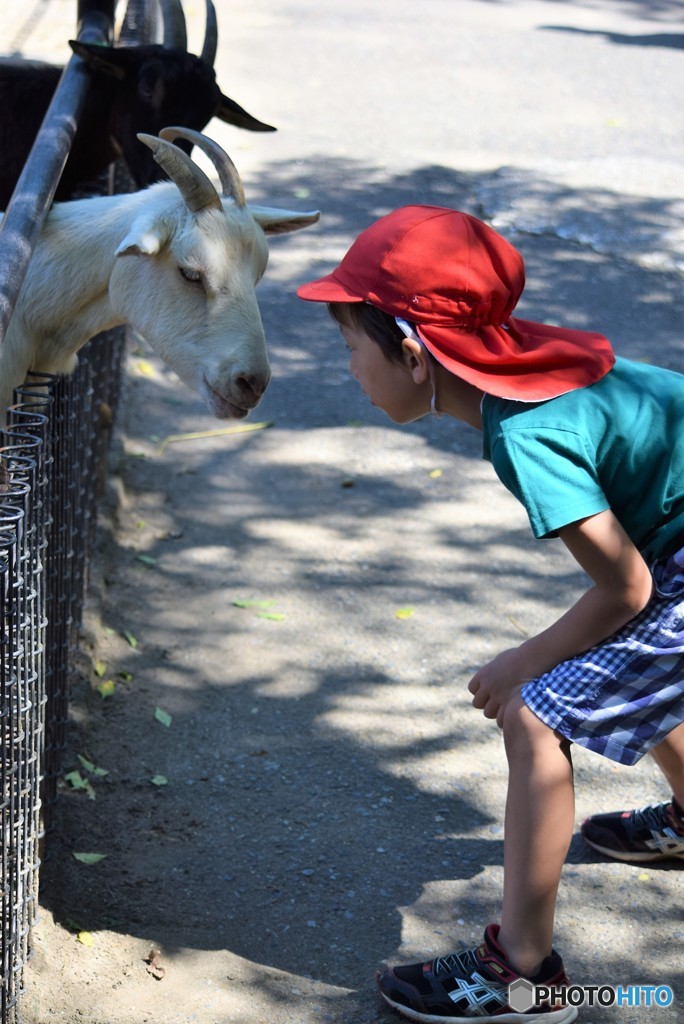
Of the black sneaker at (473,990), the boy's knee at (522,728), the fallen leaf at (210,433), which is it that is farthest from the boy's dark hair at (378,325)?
the fallen leaf at (210,433)

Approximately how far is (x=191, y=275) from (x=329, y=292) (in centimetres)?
67

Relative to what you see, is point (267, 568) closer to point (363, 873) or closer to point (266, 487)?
point (266, 487)

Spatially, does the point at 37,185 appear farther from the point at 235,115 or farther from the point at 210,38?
the point at 210,38

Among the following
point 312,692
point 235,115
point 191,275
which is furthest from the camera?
point 235,115

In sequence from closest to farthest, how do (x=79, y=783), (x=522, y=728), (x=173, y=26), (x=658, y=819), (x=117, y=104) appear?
1. (x=522, y=728)
2. (x=658, y=819)
3. (x=79, y=783)
4. (x=117, y=104)
5. (x=173, y=26)

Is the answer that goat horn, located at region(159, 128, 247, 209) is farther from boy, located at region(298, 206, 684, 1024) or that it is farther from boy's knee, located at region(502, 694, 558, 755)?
boy's knee, located at region(502, 694, 558, 755)

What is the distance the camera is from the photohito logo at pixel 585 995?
2.69 metres

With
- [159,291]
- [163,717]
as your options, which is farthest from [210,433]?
[159,291]

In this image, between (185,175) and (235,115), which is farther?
(235,115)

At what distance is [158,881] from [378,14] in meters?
14.0

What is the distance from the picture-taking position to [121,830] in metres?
3.38

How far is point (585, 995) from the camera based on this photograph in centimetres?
285

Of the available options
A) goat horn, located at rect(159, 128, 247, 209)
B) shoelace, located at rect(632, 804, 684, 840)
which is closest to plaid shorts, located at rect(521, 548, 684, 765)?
shoelace, located at rect(632, 804, 684, 840)

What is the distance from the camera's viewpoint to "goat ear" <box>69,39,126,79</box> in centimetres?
408
